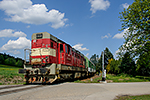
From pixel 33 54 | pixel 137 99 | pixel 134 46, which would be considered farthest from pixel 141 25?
pixel 33 54

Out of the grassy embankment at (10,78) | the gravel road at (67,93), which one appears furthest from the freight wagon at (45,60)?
the grassy embankment at (10,78)

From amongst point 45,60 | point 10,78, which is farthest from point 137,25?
point 10,78

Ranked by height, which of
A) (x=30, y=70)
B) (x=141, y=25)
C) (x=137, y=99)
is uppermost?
(x=141, y=25)

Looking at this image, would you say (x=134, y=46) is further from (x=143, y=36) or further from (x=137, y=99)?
(x=137, y=99)

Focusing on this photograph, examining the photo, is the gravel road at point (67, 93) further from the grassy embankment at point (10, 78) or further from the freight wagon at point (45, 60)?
the grassy embankment at point (10, 78)

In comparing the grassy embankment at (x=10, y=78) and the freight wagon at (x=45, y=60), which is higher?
the freight wagon at (x=45, y=60)

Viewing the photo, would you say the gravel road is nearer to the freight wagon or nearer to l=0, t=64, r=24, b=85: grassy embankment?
the freight wagon

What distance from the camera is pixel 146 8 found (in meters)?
11.5

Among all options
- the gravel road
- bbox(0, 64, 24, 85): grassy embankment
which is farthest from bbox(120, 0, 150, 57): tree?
bbox(0, 64, 24, 85): grassy embankment

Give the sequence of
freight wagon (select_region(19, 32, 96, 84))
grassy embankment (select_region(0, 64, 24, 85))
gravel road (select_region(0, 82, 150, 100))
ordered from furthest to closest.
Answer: grassy embankment (select_region(0, 64, 24, 85)) → freight wagon (select_region(19, 32, 96, 84)) → gravel road (select_region(0, 82, 150, 100))

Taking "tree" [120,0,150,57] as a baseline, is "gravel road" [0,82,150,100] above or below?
below

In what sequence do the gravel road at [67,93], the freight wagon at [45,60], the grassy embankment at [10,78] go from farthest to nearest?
the grassy embankment at [10,78]
the freight wagon at [45,60]
the gravel road at [67,93]

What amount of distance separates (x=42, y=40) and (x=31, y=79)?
11.7ft

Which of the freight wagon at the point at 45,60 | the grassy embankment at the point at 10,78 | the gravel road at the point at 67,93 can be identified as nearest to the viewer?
the gravel road at the point at 67,93
